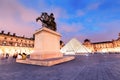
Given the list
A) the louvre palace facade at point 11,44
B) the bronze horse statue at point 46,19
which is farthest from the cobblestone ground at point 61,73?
the louvre palace facade at point 11,44

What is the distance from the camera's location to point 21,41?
68.0m

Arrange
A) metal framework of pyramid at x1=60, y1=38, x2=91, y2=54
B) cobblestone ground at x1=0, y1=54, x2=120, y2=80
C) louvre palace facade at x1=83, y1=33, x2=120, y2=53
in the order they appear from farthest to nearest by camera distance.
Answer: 1. louvre palace facade at x1=83, y1=33, x2=120, y2=53
2. metal framework of pyramid at x1=60, y1=38, x2=91, y2=54
3. cobblestone ground at x1=0, y1=54, x2=120, y2=80

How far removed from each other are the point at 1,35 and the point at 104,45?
372ft

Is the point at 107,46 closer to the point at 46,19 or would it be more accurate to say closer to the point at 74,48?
the point at 74,48

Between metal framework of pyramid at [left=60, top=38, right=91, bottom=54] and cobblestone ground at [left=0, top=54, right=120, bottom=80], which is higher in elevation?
metal framework of pyramid at [left=60, top=38, right=91, bottom=54]

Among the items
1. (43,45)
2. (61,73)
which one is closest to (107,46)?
(43,45)

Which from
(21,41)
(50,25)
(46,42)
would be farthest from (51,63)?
(21,41)

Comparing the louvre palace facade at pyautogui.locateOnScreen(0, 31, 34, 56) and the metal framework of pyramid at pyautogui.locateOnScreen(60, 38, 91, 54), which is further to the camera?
the metal framework of pyramid at pyautogui.locateOnScreen(60, 38, 91, 54)

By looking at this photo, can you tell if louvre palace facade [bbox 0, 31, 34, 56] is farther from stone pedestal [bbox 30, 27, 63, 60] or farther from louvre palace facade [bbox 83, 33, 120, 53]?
louvre palace facade [bbox 83, 33, 120, 53]

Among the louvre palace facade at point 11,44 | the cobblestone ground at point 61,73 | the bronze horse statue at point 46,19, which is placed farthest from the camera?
the louvre palace facade at point 11,44

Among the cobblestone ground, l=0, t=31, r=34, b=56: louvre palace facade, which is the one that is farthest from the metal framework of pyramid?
the cobblestone ground

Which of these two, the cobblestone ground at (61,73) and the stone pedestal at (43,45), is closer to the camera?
the cobblestone ground at (61,73)

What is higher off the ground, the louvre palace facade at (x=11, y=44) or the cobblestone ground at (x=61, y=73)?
the louvre palace facade at (x=11, y=44)

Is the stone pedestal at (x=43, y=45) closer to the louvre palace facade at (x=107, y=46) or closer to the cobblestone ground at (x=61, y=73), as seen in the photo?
the cobblestone ground at (x=61, y=73)
